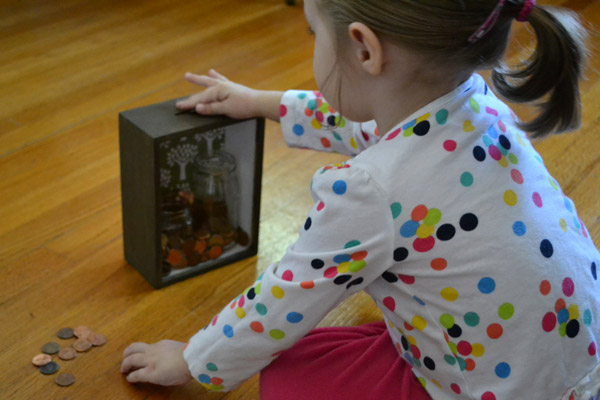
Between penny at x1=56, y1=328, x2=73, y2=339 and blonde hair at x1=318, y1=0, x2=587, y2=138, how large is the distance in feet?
2.12

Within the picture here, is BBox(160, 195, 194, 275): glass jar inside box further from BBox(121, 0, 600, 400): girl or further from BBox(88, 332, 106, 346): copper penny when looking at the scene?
BBox(121, 0, 600, 400): girl

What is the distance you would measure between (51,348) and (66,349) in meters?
0.02

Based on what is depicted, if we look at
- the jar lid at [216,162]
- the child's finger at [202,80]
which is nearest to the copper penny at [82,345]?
the jar lid at [216,162]

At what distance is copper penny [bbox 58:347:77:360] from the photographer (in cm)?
109

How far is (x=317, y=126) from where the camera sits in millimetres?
1175

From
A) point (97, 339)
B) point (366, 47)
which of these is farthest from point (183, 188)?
point (366, 47)

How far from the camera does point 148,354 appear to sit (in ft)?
3.46

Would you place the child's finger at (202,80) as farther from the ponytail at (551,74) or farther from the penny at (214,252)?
the ponytail at (551,74)

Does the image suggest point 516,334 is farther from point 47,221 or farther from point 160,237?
point 47,221

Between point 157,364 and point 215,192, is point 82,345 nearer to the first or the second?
point 157,364

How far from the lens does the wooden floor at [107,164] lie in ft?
3.77

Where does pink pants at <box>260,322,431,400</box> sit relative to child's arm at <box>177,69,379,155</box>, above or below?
below

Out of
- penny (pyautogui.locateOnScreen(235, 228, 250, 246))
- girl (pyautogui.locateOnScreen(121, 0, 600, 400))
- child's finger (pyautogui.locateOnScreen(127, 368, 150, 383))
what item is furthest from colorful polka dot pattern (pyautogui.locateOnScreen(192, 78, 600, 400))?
penny (pyautogui.locateOnScreen(235, 228, 250, 246))

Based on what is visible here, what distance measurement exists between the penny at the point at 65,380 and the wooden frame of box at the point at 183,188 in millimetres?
235
